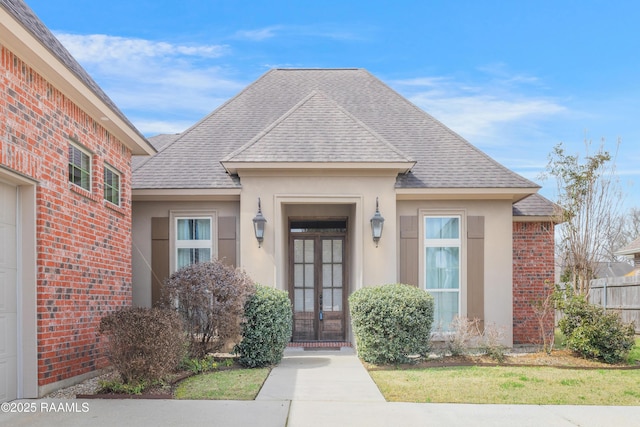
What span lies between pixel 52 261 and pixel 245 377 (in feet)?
10.1

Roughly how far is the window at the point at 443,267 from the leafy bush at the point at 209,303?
4.17 m

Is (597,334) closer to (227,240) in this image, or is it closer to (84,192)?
(227,240)

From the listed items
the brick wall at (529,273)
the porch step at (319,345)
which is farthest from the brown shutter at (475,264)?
the porch step at (319,345)

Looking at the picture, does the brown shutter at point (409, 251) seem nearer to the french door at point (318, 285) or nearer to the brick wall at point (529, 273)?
the french door at point (318, 285)

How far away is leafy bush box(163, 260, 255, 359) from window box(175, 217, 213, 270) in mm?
2443

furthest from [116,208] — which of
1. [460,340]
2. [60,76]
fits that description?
[460,340]

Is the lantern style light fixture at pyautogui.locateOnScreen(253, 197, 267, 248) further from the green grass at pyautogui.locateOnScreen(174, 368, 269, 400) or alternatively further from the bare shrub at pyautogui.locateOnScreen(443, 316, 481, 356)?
the bare shrub at pyautogui.locateOnScreen(443, 316, 481, 356)

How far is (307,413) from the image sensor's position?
6555 millimetres

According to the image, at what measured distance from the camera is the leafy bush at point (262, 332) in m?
9.71

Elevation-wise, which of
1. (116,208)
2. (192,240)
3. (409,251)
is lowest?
(409,251)

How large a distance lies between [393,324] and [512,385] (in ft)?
7.27

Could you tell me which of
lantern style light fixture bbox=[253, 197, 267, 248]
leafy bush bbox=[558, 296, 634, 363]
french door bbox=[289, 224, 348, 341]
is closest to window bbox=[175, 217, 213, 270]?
lantern style light fixture bbox=[253, 197, 267, 248]

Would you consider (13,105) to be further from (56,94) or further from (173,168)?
(173,168)

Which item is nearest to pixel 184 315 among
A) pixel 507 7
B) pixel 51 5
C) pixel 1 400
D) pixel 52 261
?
pixel 52 261
